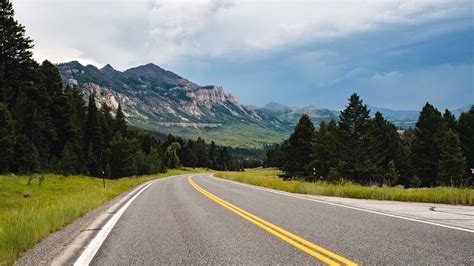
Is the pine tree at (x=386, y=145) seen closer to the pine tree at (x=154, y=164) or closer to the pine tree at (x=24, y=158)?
the pine tree at (x=24, y=158)

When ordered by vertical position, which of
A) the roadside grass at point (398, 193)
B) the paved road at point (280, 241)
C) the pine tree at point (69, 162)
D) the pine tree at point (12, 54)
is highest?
the pine tree at point (12, 54)

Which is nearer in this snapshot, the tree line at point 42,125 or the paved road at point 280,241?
the paved road at point 280,241

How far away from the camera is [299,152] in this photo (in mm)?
53000

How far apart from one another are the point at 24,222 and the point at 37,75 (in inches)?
2083

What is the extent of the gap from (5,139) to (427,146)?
52177 mm

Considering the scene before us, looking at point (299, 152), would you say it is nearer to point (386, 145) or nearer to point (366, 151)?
point (366, 151)

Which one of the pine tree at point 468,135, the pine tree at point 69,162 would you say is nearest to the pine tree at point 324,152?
the pine tree at point 468,135

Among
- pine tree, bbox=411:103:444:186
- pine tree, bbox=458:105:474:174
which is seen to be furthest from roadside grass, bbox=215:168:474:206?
pine tree, bbox=458:105:474:174

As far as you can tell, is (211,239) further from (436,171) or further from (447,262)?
(436,171)

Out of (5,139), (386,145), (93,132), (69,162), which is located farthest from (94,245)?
(93,132)

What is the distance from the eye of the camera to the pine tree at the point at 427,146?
51.1 metres

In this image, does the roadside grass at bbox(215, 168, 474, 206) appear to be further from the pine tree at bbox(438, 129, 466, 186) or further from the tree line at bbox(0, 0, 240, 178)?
the tree line at bbox(0, 0, 240, 178)

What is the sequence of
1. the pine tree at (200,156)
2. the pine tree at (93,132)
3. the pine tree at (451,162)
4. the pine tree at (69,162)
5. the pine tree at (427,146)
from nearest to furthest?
1. the pine tree at (451,162)
2. the pine tree at (427,146)
3. the pine tree at (69,162)
4. the pine tree at (93,132)
5. the pine tree at (200,156)

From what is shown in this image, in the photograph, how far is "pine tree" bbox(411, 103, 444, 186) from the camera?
51.1m
